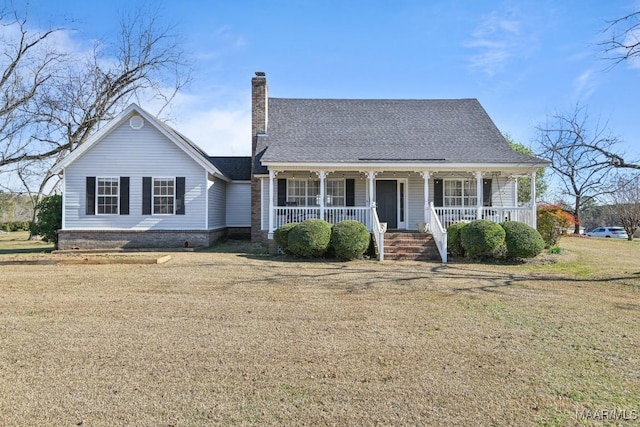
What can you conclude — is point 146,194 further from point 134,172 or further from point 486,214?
point 486,214

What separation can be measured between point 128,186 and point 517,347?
49.8ft

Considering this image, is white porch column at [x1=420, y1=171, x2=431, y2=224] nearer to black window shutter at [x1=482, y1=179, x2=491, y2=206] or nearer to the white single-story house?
the white single-story house

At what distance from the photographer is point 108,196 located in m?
16.5

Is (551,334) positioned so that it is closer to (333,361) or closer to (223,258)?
(333,361)

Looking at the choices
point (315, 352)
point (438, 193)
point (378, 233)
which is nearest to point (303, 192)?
point (378, 233)

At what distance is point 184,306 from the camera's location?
24.6 ft

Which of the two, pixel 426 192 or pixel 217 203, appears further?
pixel 217 203

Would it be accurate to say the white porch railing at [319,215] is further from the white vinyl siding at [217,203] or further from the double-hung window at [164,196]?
the double-hung window at [164,196]

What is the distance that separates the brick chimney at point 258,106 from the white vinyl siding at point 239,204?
239cm

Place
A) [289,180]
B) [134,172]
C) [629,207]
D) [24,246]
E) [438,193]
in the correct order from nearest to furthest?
[134,172] → [289,180] → [438,193] → [24,246] → [629,207]

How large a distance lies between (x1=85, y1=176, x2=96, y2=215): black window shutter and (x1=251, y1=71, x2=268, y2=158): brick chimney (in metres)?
6.44

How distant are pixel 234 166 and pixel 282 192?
517 cm

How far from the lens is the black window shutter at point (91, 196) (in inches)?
643

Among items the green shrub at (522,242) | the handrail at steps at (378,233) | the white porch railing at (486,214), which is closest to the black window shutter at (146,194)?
the handrail at steps at (378,233)
